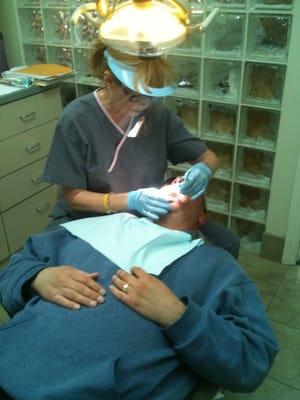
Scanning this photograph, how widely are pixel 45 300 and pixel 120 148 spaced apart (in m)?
0.59

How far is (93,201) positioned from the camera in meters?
1.30

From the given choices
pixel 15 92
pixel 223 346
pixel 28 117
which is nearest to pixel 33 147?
pixel 28 117

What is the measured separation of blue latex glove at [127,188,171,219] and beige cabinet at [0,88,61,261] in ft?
3.26

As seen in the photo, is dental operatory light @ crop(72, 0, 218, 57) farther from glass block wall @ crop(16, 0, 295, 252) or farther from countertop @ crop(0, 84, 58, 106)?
countertop @ crop(0, 84, 58, 106)

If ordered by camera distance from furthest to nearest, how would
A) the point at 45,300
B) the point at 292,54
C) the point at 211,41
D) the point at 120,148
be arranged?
1. the point at 211,41
2. the point at 292,54
3. the point at 120,148
4. the point at 45,300

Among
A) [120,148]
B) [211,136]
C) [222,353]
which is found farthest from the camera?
[211,136]

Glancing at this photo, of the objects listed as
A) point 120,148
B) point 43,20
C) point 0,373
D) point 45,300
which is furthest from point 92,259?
point 43,20

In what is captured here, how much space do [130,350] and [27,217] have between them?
1504mm

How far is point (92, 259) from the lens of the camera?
103cm

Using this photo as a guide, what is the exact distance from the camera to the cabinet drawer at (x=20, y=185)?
2000 mm

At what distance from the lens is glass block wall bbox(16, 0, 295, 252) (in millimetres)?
1750

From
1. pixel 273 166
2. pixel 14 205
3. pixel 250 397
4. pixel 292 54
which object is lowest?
pixel 250 397

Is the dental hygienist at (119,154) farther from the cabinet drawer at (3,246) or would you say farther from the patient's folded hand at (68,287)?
the cabinet drawer at (3,246)

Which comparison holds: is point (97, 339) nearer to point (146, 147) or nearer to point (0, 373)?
point (0, 373)
